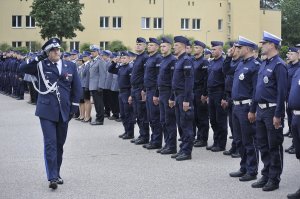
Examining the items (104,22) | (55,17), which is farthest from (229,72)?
(104,22)

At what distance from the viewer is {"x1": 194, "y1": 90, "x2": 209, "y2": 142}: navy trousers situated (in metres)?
12.1

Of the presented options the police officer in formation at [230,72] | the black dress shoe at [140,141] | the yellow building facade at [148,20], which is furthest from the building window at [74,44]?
the police officer in formation at [230,72]

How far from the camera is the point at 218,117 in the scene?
11469 mm

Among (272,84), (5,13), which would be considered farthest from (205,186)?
(5,13)

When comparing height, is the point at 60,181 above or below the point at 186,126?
below

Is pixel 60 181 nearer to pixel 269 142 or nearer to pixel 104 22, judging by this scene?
pixel 269 142

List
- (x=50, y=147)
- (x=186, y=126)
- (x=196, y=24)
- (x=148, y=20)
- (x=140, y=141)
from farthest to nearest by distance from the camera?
(x=196, y=24) < (x=148, y=20) < (x=140, y=141) < (x=186, y=126) < (x=50, y=147)

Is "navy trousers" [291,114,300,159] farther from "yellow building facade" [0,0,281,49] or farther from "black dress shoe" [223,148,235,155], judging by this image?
"yellow building facade" [0,0,281,49]

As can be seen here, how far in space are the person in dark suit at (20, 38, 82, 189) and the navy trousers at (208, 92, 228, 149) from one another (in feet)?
12.4

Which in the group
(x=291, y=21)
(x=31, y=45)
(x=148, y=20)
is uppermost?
(x=291, y=21)

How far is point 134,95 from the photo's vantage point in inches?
496

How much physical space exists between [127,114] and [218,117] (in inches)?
104

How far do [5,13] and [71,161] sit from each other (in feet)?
180

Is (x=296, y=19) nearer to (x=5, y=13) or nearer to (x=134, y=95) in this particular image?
(x=5, y=13)
